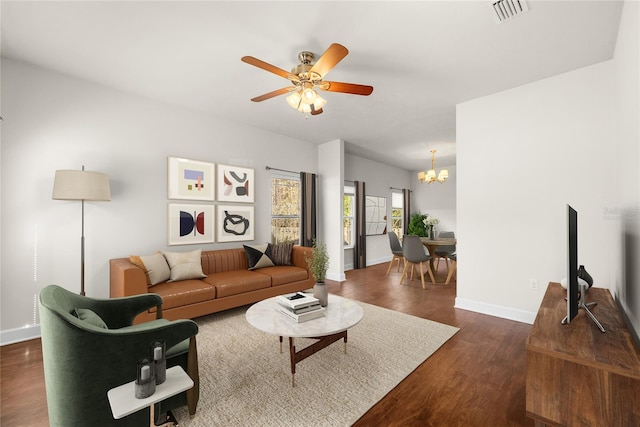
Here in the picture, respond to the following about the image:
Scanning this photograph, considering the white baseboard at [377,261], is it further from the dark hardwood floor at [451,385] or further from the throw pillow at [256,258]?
the dark hardwood floor at [451,385]

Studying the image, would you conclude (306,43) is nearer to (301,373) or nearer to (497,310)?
(301,373)

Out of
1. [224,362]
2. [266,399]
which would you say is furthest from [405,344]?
[224,362]

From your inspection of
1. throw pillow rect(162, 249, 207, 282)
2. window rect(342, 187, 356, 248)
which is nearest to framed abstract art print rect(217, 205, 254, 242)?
throw pillow rect(162, 249, 207, 282)

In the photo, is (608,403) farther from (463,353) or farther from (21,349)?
(21,349)

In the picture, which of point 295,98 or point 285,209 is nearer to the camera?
point 295,98

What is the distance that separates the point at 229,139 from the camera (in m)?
4.22

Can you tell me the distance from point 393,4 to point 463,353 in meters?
2.94

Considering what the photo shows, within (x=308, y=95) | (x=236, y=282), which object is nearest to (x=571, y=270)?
(x=308, y=95)

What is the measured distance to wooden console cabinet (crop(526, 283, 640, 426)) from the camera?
1134 millimetres

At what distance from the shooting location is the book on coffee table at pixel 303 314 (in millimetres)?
2078

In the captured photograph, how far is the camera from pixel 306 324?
2029mm

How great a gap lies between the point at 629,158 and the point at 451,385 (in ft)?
6.84

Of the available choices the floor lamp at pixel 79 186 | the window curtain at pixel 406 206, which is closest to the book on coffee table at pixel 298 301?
the floor lamp at pixel 79 186

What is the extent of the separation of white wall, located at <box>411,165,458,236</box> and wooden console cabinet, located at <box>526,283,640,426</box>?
6.86 m
